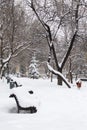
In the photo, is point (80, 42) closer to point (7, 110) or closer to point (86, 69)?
point (7, 110)

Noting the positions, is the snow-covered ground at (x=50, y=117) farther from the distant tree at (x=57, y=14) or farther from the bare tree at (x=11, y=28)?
the bare tree at (x=11, y=28)

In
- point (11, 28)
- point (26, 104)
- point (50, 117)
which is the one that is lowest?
point (50, 117)

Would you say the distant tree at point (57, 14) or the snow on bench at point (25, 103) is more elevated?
the distant tree at point (57, 14)

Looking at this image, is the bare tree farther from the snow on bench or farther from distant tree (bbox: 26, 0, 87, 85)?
A: the snow on bench

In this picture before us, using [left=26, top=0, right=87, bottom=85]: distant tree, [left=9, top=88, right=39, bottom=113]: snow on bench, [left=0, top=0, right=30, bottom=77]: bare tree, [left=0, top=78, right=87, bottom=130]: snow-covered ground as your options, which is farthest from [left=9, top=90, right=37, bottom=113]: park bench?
[left=0, top=0, right=30, bottom=77]: bare tree

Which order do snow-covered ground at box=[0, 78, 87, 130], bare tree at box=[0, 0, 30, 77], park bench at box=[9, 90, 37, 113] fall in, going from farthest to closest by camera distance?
bare tree at box=[0, 0, 30, 77] < park bench at box=[9, 90, 37, 113] < snow-covered ground at box=[0, 78, 87, 130]

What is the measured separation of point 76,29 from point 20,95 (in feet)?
39.6

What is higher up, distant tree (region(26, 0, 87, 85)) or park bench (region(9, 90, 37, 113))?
distant tree (region(26, 0, 87, 85))

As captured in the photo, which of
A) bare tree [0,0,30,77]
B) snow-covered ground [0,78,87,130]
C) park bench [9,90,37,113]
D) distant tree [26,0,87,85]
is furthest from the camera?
bare tree [0,0,30,77]

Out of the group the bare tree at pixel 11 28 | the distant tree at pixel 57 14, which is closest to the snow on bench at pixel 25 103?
the distant tree at pixel 57 14

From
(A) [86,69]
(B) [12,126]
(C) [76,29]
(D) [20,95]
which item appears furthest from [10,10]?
(A) [86,69]

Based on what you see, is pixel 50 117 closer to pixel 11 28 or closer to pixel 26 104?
pixel 26 104

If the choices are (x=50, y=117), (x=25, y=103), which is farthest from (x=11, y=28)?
(x=50, y=117)

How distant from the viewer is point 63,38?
38719mm
